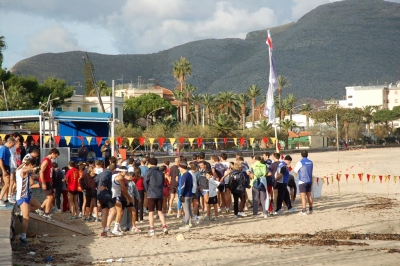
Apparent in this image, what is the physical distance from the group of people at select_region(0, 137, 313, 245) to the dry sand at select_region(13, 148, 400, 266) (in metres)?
0.47

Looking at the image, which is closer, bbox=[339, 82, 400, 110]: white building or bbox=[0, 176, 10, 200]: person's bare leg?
bbox=[0, 176, 10, 200]: person's bare leg

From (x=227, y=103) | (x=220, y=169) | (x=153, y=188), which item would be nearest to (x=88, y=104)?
(x=227, y=103)

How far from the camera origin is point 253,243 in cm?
1278

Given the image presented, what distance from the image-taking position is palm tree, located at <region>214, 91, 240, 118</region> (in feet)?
354

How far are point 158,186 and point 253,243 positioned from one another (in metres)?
2.46

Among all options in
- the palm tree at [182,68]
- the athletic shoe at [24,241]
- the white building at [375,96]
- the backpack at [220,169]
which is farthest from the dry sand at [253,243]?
the white building at [375,96]

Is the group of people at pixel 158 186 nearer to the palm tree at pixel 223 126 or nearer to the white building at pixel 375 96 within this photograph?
the palm tree at pixel 223 126

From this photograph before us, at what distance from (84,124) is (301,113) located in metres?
114

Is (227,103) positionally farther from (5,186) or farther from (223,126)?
(5,186)

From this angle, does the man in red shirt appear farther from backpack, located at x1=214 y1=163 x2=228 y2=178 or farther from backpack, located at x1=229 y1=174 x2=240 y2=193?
backpack, located at x1=229 y1=174 x2=240 y2=193

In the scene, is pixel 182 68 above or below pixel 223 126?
above

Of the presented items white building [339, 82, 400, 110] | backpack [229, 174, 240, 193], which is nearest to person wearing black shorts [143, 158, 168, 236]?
backpack [229, 174, 240, 193]

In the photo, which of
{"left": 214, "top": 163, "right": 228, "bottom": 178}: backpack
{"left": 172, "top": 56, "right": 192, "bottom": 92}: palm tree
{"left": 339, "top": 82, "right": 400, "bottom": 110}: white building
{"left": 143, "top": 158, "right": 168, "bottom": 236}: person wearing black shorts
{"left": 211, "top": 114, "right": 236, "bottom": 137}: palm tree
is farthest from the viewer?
{"left": 339, "top": 82, "right": 400, "bottom": 110}: white building

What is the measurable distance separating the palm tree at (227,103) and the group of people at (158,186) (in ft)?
293
